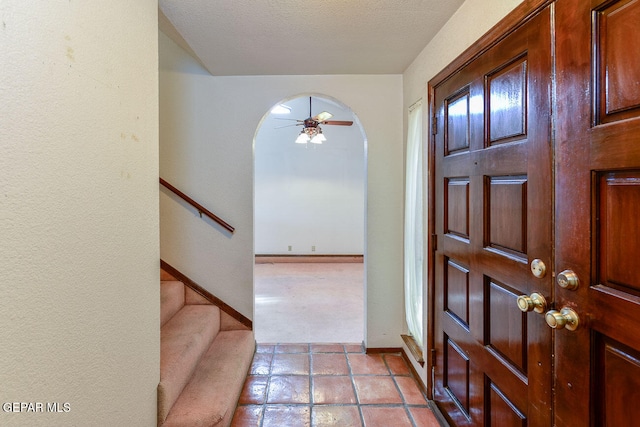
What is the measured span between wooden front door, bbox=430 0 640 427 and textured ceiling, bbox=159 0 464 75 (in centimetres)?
51

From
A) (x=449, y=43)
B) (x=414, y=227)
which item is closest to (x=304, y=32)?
(x=449, y=43)

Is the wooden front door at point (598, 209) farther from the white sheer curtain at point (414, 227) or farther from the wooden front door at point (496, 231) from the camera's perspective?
the white sheer curtain at point (414, 227)

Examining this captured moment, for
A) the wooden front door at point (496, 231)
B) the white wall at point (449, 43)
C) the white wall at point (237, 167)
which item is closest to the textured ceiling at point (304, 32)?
the white wall at point (449, 43)

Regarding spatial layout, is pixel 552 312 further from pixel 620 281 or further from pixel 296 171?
pixel 296 171

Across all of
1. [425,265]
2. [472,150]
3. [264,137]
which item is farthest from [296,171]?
[472,150]

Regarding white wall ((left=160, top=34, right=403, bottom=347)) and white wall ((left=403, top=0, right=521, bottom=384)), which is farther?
white wall ((left=160, top=34, right=403, bottom=347))

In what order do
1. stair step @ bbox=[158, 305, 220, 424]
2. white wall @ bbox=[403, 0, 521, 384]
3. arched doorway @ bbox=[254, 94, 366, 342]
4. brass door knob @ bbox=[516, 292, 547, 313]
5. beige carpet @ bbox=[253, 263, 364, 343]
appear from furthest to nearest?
arched doorway @ bbox=[254, 94, 366, 342] < beige carpet @ bbox=[253, 263, 364, 343] < stair step @ bbox=[158, 305, 220, 424] < white wall @ bbox=[403, 0, 521, 384] < brass door knob @ bbox=[516, 292, 547, 313]

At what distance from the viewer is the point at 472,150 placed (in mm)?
1572

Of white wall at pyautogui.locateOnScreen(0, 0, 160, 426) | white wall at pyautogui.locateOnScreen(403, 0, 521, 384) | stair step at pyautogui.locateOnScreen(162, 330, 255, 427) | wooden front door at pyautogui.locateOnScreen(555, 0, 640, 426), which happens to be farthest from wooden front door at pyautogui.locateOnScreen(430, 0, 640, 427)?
white wall at pyautogui.locateOnScreen(0, 0, 160, 426)

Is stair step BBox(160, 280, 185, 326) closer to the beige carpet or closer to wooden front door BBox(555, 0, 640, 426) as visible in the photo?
the beige carpet

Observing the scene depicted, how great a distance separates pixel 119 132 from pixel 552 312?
5.65 feet

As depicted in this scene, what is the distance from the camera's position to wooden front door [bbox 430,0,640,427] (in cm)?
85

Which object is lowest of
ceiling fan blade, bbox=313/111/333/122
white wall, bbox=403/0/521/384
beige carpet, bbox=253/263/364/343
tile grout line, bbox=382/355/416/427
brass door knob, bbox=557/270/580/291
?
tile grout line, bbox=382/355/416/427

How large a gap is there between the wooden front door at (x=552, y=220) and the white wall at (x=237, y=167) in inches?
42.1
